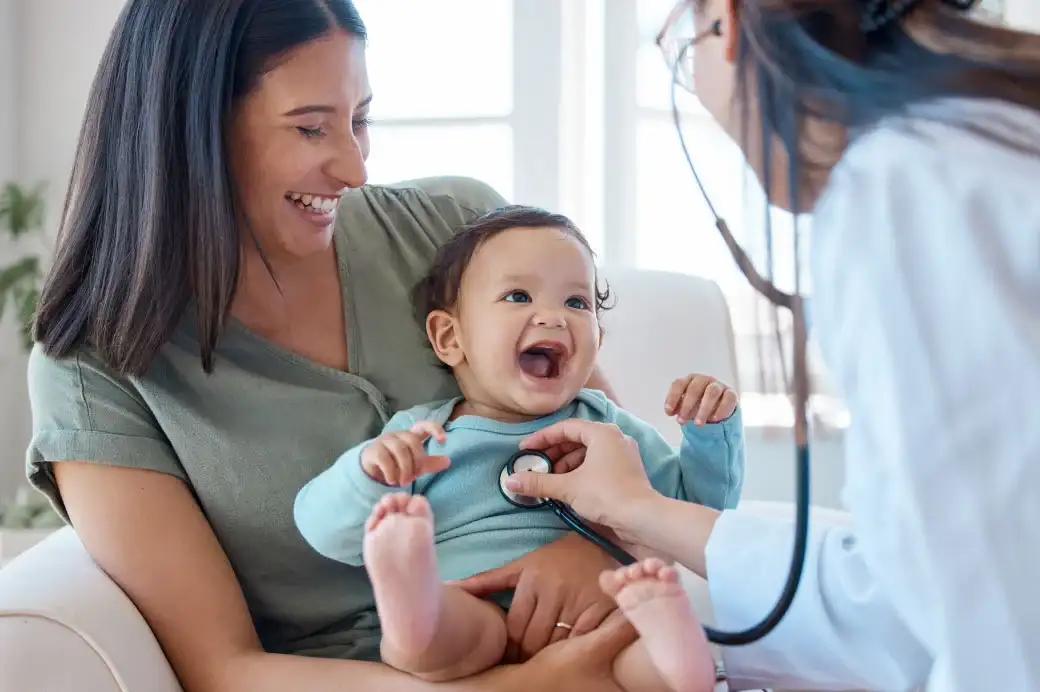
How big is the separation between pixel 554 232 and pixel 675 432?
67cm

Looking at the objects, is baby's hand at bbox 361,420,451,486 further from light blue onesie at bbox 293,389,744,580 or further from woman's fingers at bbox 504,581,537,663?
woman's fingers at bbox 504,581,537,663

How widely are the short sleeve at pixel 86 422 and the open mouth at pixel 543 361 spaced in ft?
1.43

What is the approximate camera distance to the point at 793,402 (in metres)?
0.85

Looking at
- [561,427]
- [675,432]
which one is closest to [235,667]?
[561,427]

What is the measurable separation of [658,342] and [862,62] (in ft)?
3.44

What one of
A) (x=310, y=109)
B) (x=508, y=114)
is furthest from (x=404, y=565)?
(x=508, y=114)

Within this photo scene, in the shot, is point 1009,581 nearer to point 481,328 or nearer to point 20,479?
point 481,328

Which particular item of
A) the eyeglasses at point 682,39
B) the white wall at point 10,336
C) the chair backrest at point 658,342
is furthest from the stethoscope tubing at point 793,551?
the white wall at point 10,336

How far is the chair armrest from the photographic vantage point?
973mm

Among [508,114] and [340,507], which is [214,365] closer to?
[340,507]

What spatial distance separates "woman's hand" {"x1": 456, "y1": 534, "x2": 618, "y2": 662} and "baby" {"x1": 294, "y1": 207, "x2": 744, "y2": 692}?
0.03m

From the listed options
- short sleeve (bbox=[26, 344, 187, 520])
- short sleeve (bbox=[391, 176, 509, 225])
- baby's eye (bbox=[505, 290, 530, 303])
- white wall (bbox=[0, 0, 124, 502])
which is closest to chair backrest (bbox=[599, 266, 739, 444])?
short sleeve (bbox=[391, 176, 509, 225])

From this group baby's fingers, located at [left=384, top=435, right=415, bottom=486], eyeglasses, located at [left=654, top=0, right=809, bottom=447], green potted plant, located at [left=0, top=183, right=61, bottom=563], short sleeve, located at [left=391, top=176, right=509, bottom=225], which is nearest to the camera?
eyeglasses, located at [left=654, top=0, right=809, bottom=447]

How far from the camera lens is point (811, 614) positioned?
3.26ft
